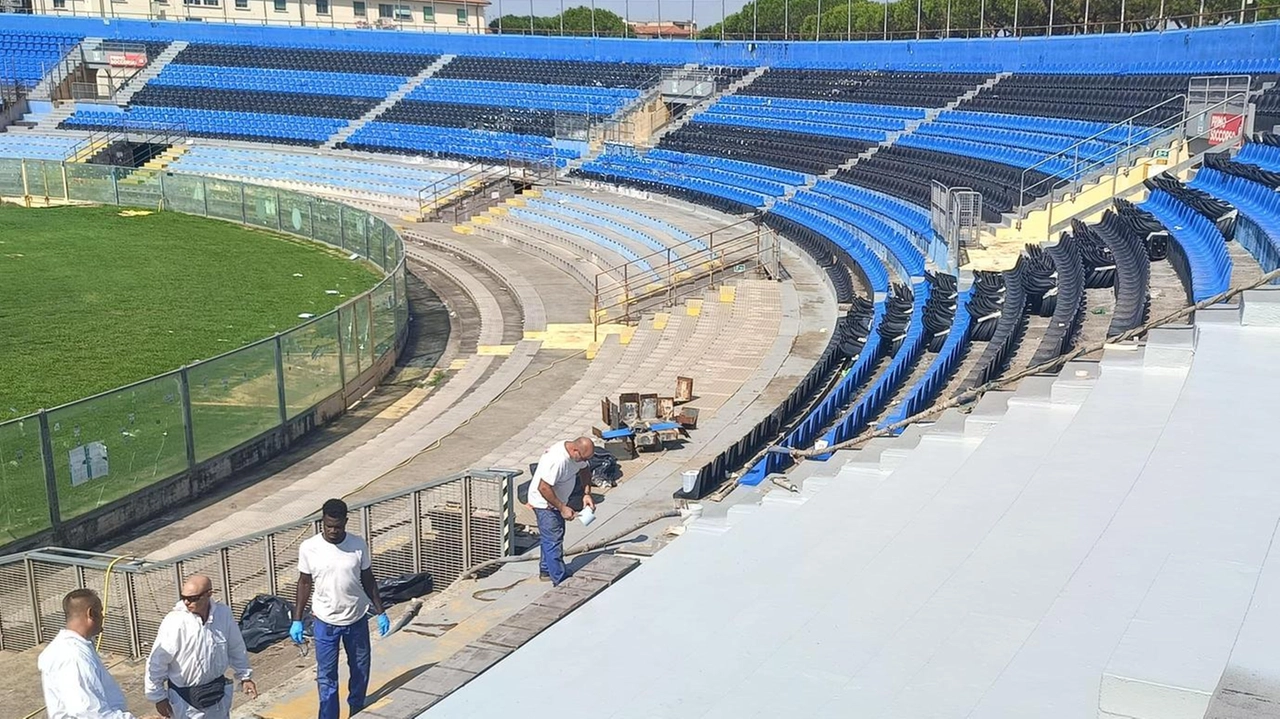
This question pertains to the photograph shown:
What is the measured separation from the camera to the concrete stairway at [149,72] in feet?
168

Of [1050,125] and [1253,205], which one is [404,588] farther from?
[1050,125]

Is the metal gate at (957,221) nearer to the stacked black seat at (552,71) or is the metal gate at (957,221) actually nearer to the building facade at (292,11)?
the stacked black seat at (552,71)

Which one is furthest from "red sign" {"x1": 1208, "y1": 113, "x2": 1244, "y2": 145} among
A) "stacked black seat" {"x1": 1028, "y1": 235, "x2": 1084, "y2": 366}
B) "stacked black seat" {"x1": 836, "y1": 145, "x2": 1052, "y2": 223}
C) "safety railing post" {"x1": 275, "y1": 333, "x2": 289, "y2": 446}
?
"safety railing post" {"x1": 275, "y1": 333, "x2": 289, "y2": 446}

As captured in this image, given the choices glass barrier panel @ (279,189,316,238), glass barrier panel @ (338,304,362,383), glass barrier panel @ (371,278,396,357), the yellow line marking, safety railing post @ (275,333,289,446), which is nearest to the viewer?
safety railing post @ (275,333,289,446)

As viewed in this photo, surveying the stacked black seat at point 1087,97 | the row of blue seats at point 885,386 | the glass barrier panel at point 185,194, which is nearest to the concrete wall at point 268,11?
the glass barrier panel at point 185,194

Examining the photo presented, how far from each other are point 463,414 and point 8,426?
670cm

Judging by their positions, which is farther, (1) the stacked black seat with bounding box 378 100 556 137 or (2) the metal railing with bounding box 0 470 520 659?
(1) the stacked black seat with bounding box 378 100 556 137

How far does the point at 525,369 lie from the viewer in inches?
811

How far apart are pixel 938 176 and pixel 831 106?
11000 mm

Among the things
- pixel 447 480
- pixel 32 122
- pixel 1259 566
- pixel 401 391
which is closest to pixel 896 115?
pixel 401 391

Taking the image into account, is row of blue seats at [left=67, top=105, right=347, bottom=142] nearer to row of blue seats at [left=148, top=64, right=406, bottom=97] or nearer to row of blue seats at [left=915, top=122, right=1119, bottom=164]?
row of blue seats at [left=148, top=64, right=406, bottom=97]

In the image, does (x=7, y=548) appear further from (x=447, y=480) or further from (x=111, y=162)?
(x=111, y=162)

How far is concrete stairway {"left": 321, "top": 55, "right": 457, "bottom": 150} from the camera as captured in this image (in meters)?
46.1

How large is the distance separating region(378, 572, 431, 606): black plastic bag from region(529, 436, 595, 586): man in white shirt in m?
1.16
